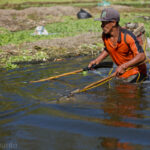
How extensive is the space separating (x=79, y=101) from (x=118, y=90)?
1267 millimetres

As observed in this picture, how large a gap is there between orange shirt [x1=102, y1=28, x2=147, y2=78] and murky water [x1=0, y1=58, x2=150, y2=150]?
429 mm

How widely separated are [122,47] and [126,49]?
0.09m

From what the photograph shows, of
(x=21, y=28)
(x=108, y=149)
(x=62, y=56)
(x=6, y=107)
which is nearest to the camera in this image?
(x=108, y=149)

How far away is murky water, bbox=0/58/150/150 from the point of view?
379 centimetres

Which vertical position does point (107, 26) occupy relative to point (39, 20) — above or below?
above

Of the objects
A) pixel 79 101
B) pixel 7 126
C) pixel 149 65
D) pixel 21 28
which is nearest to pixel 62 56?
pixel 149 65

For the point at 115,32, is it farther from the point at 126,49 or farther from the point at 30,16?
the point at 30,16

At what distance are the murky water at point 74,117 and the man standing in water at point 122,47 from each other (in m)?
0.37

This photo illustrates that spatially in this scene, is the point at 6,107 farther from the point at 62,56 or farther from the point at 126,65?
the point at 62,56

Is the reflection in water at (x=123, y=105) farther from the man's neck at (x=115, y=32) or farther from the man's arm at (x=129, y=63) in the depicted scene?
the man's neck at (x=115, y=32)

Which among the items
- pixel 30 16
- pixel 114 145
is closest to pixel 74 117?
pixel 114 145

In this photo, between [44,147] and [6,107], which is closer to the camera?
[44,147]

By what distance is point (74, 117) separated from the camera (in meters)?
4.72

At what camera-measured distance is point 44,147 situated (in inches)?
145
